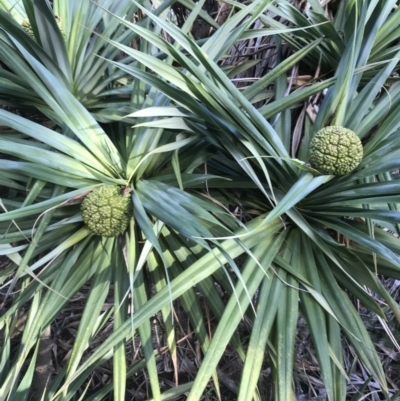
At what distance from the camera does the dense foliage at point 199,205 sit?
587 millimetres

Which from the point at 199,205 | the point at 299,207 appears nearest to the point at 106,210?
the point at 199,205

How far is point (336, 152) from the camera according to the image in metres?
0.62

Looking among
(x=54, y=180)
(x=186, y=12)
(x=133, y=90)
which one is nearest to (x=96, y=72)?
(x=133, y=90)

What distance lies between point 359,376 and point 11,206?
3.83 feet

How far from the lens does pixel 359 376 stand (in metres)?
1.28

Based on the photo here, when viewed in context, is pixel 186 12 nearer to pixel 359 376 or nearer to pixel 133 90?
pixel 133 90

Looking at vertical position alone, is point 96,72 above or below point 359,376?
above

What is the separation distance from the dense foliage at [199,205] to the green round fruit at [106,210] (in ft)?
0.07

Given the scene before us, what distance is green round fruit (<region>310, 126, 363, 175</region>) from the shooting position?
620 mm

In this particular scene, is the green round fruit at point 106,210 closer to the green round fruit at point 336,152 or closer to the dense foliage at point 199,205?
the dense foliage at point 199,205

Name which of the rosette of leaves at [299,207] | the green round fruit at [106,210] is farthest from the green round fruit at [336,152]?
the green round fruit at [106,210]

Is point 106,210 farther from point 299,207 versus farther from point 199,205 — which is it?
point 299,207

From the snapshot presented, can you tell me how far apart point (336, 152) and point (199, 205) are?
23cm

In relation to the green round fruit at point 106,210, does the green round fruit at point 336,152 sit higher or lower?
higher
